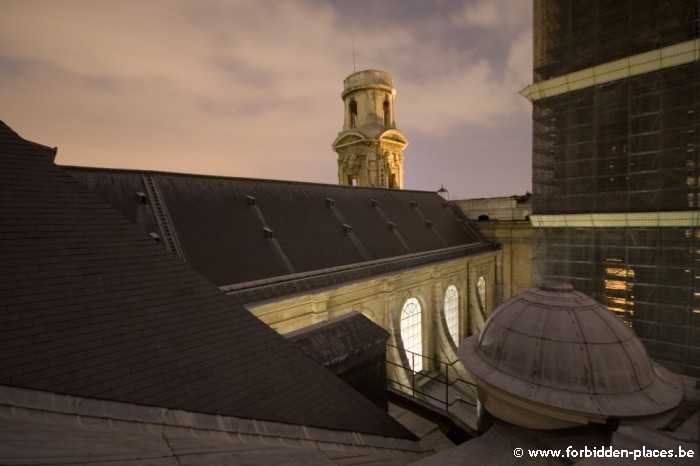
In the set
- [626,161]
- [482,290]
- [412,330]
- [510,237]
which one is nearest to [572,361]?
[412,330]

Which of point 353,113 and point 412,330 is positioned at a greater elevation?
point 353,113

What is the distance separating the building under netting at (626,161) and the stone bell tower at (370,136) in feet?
50.9

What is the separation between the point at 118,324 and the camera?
19.9 ft

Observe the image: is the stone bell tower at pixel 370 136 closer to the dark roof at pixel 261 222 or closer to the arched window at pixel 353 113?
the arched window at pixel 353 113

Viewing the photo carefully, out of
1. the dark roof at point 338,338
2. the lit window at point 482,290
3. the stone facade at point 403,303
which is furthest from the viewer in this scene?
the lit window at point 482,290

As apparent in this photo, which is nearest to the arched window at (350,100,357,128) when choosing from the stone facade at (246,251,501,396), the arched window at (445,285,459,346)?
the stone facade at (246,251,501,396)

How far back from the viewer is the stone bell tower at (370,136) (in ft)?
113

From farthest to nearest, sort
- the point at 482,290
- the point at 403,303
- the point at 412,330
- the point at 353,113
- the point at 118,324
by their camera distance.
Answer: the point at 353,113, the point at 482,290, the point at 412,330, the point at 403,303, the point at 118,324

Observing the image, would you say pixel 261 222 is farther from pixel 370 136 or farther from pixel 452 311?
pixel 370 136

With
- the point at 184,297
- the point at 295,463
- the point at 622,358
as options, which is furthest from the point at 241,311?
the point at 622,358

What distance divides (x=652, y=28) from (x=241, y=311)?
952 inches

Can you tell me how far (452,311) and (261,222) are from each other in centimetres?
1665

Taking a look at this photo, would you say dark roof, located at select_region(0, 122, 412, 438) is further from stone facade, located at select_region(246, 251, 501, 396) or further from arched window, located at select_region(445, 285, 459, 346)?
arched window, located at select_region(445, 285, 459, 346)

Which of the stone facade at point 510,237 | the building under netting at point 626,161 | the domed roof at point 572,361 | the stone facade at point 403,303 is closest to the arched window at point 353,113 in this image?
the stone facade at point 510,237
